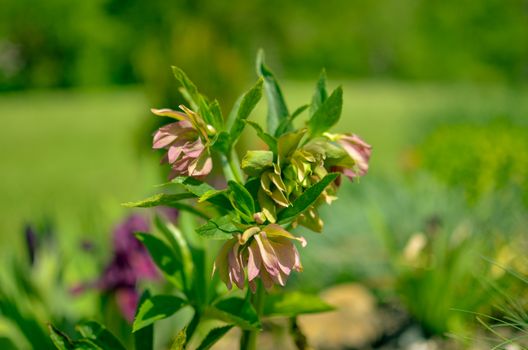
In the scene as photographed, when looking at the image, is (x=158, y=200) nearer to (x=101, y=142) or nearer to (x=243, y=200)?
(x=243, y=200)

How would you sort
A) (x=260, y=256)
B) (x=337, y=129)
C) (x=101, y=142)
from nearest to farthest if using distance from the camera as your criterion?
(x=260, y=256) < (x=337, y=129) < (x=101, y=142)

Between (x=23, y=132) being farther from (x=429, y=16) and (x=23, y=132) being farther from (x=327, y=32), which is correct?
(x=429, y=16)

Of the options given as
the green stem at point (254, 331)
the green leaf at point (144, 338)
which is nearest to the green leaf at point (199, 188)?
the green stem at point (254, 331)

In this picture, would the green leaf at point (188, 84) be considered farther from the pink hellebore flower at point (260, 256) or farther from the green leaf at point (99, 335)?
the green leaf at point (99, 335)

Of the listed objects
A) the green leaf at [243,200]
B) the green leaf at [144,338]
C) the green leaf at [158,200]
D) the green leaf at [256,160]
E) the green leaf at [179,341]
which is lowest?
the green leaf at [144,338]

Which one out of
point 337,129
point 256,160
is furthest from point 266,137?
point 337,129

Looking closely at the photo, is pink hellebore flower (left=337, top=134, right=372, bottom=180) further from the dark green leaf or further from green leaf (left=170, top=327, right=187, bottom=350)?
green leaf (left=170, top=327, right=187, bottom=350)
